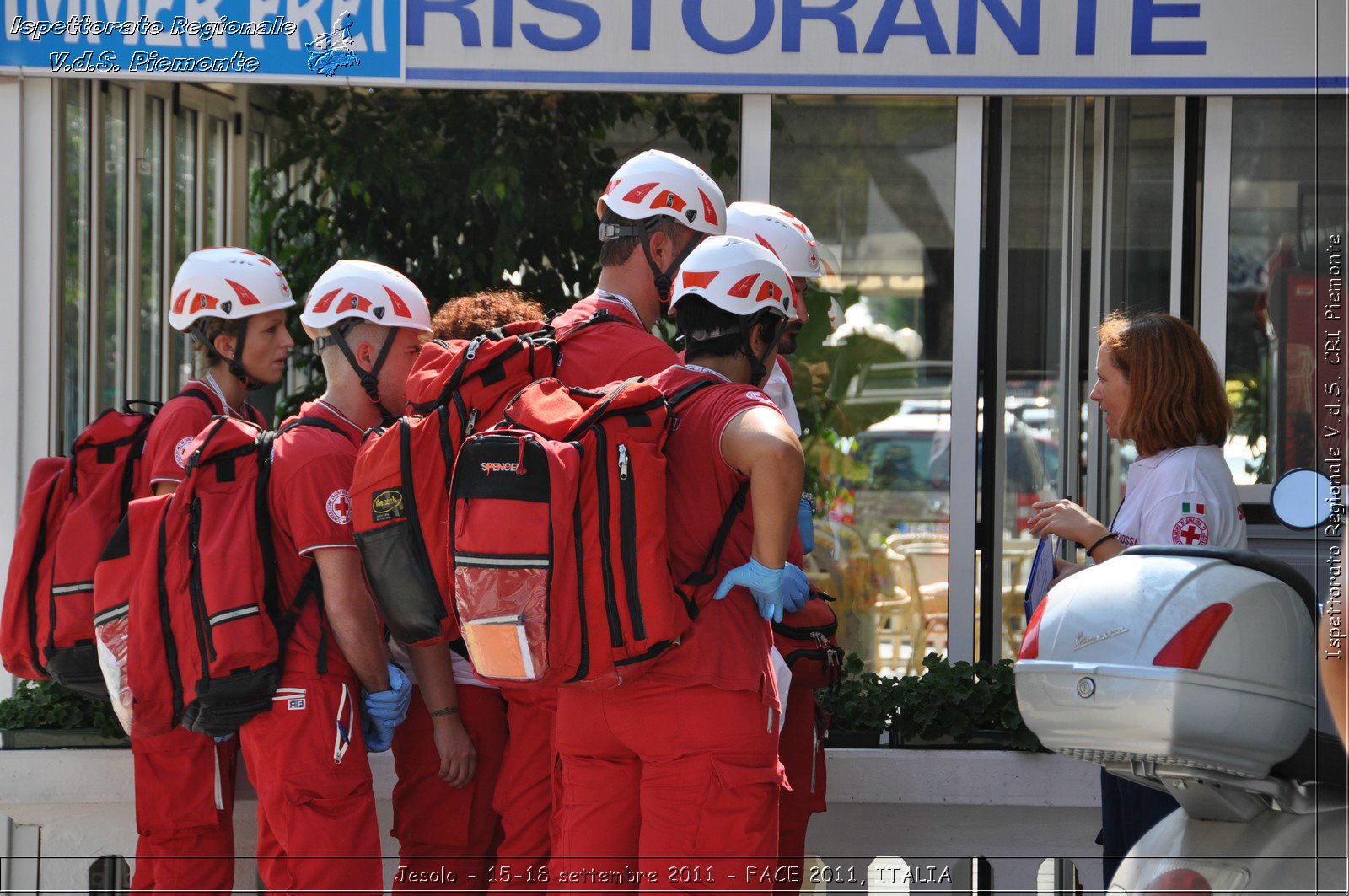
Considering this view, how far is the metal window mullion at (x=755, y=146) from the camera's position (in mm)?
5398

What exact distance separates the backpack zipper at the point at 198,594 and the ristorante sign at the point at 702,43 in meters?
2.35

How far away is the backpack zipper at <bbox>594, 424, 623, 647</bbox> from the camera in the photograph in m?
2.86

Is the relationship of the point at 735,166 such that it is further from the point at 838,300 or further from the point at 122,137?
the point at 122,137

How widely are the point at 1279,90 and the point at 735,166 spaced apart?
2.20 metres

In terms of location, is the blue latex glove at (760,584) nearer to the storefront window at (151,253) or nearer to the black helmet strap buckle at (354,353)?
the black helmet strap buckle at (354,353)

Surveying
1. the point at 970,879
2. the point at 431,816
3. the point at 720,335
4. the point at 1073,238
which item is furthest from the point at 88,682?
the point at 1073,238

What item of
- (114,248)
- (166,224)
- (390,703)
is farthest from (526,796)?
(166,224)

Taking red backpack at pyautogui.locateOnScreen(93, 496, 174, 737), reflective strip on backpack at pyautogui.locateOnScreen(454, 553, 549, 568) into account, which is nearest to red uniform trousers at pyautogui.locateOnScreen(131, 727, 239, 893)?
red backpack at pyautogui.locateOnScreen(93, 496, 174, 737)

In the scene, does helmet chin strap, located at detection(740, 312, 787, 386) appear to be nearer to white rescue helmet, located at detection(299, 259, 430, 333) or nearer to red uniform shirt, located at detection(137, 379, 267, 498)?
white rescue helmet, located at detection(299, 259, 430, 333)

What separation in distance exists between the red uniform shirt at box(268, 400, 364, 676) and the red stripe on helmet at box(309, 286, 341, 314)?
1.01ft

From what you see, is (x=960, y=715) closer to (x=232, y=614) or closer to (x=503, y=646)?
(x=503, y=646)

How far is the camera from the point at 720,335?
3.12m

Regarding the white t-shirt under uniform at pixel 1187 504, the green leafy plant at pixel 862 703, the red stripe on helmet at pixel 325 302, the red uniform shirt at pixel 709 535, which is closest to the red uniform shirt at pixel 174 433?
the red stripe on helmet at pixel 325 302

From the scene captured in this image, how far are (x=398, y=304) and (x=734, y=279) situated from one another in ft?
3.69
